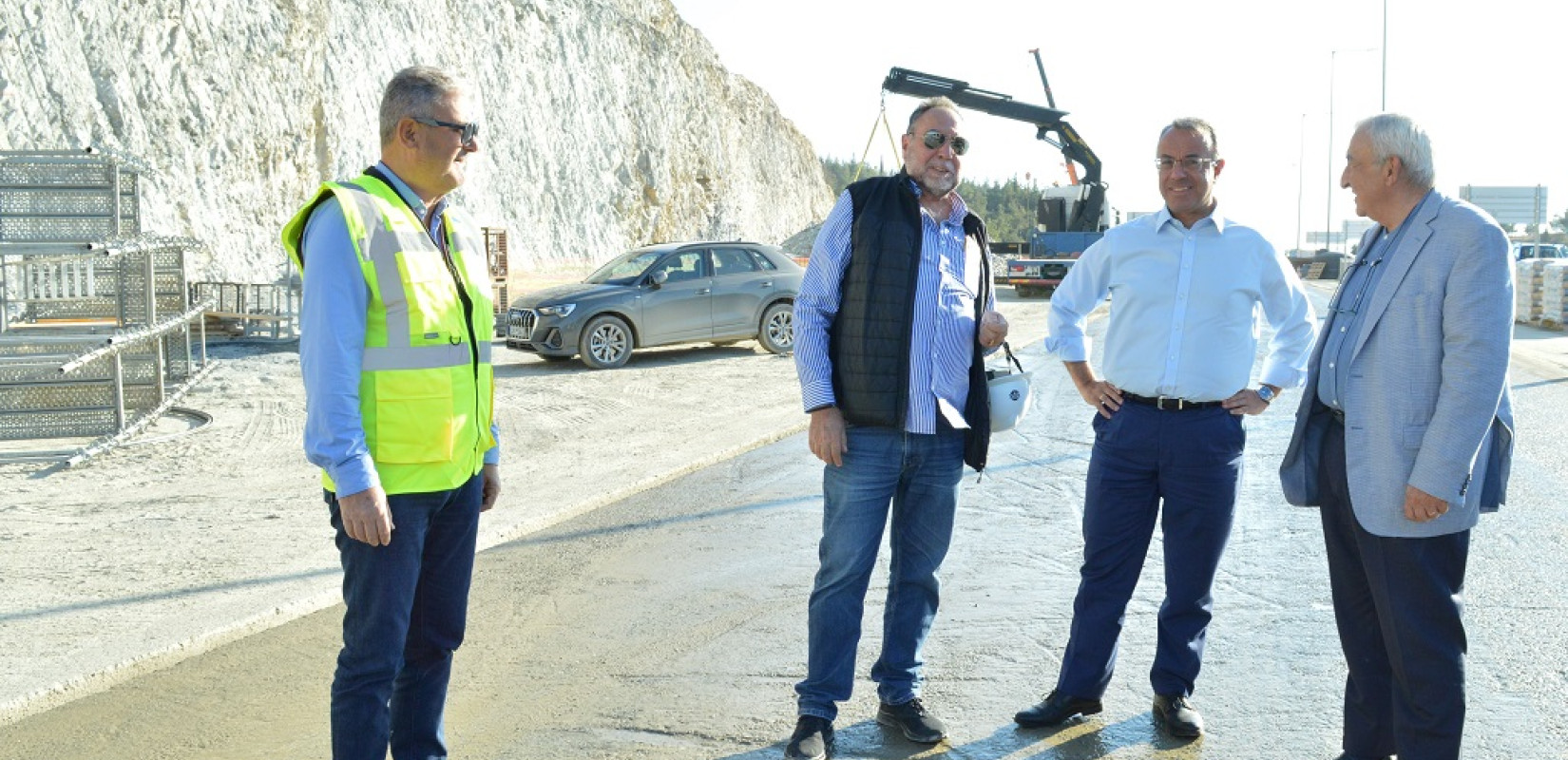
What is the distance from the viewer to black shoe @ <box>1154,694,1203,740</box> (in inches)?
170

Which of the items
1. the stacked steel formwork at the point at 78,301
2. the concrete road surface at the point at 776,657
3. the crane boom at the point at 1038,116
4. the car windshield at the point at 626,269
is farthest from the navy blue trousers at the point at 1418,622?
the crane boom at the point at 1038,116

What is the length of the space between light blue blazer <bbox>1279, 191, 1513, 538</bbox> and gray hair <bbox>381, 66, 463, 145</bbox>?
2.61 m

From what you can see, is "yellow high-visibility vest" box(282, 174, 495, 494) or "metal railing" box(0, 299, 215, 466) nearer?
"yellow high-visibility vest" box(282, 174, 495, 494)

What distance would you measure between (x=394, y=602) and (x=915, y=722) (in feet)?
5.77

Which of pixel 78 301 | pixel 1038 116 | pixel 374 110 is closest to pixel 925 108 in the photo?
pixel 78 301

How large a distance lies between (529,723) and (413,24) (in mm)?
35909

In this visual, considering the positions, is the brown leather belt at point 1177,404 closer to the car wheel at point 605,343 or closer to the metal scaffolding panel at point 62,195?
the metal scaffolding panel at point 62,195

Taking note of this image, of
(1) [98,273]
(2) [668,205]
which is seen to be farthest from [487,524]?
(2) [668,205]

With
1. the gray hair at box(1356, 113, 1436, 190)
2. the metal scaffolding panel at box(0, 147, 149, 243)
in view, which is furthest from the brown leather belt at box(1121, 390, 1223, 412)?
the metal scaffolding panel at box(0, 147, 149, 243)

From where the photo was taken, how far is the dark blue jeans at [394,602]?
336 cm

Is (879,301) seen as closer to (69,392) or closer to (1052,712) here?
(1052,712)

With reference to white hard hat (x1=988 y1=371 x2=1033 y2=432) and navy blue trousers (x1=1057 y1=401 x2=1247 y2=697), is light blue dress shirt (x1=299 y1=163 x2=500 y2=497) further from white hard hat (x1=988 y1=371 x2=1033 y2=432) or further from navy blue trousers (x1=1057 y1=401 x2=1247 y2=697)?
navy blue trousers (x1=1057 y1=401 x2=1247 y2=697)

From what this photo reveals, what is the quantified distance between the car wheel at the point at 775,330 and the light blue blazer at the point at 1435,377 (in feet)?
47.9

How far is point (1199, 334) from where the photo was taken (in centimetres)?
443
